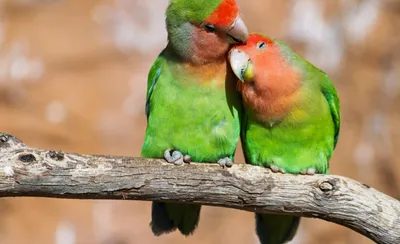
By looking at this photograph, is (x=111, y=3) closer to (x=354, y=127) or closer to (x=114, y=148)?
(x=114, y=148)

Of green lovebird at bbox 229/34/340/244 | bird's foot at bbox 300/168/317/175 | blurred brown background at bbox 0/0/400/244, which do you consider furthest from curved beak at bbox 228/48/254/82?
blurred brown background at bbox 0/0/400/244

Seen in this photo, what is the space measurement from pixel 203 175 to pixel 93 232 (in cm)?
299

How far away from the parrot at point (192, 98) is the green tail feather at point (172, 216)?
0.32 m

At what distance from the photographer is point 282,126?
3.34 metres

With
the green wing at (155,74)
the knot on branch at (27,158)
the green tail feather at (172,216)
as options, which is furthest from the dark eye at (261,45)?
the knot on branch at (27,158)

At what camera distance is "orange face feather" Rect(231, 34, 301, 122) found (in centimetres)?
324

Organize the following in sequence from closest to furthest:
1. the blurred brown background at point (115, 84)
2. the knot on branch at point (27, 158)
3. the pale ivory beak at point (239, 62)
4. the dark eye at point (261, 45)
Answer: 1. the knot on branch at point (27, 158)
2. the pale ivory beak at point (239, 62)
3. the dark eye at point (261, 45)
4. the blurred brown background at point (115, 84)

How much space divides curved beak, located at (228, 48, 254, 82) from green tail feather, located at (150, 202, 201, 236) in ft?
2.65

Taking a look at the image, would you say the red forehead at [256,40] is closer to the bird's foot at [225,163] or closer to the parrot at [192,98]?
the parrot at [192,98]

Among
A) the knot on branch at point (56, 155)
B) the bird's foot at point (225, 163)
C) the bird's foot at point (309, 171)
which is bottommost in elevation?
the knot on branch at point (56, 155)

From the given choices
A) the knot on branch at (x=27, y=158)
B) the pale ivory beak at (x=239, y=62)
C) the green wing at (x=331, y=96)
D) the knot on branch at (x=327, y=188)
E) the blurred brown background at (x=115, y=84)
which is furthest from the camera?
the blurred brown background at (x=115, y=84)

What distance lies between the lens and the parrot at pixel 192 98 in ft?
10.7

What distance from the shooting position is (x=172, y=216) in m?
3.61

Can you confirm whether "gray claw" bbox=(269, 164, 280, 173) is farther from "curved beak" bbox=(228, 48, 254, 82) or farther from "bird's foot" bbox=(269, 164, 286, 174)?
"curved beak" bbox=(228, 48, 254, 82)
